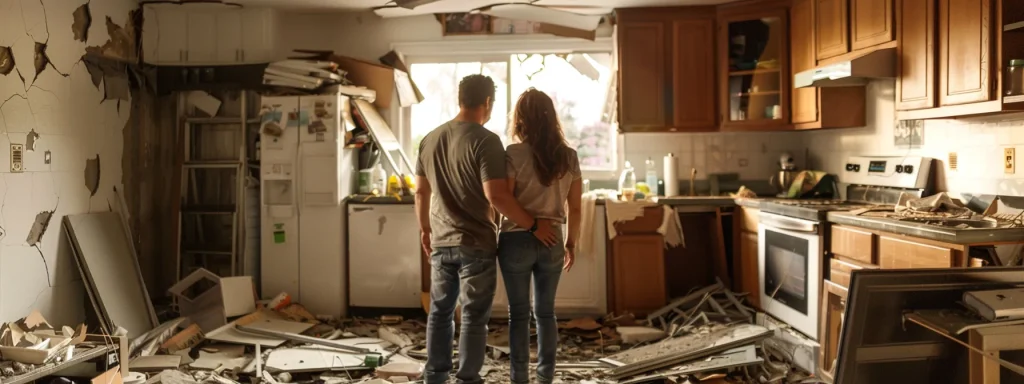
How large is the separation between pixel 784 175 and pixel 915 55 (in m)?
1.46

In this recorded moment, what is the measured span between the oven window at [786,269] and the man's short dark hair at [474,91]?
182 cm

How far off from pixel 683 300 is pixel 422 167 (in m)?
2.22

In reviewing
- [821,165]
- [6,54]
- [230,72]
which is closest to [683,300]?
[821,165]

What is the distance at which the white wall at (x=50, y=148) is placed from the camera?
3.55 metres

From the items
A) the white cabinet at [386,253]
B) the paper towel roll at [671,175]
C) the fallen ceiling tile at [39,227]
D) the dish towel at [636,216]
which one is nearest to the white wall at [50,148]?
the fallen ceiling tile at [39,227]

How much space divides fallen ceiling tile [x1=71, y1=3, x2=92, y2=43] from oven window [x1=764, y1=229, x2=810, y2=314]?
12.7ft

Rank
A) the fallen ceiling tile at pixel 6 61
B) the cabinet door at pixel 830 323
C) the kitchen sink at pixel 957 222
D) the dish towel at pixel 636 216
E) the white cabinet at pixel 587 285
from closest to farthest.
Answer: the cabinet door at pixel 830 323 → the kitchen sink at pixel 957 222 → the fallen ceiling tile at pixel 6 61 → the dish towel at pixel 636 216 → the white cabinet at pixel 587 285

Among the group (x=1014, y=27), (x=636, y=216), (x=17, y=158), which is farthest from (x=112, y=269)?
(x=1014, y=27)

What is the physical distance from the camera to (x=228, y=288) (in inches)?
172

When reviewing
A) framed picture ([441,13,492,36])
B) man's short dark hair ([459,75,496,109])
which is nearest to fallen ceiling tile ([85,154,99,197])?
framed picture ([441,13,492,36])

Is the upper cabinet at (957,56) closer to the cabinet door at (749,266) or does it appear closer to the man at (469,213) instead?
the cabinet door at (749,266)

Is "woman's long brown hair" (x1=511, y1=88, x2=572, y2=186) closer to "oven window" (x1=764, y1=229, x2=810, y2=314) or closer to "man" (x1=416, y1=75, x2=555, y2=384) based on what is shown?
"man" (x1=416, y1=75, x2=555, y2=384)

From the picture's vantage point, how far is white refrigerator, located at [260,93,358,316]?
15.1 ft

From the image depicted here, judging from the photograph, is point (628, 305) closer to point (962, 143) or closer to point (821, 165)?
point (821, 165)
